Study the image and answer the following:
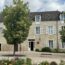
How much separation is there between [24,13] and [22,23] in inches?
68.6

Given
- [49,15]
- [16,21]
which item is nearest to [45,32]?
[49,15]

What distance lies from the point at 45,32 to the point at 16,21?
2215 cm

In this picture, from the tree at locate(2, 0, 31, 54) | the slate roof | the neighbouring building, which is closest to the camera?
the tree at locate(2, 0, 31, 54)

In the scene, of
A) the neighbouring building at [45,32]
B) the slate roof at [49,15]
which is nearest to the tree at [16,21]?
the neighbouring building at [45,32]

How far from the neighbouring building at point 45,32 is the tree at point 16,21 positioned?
64.7ft

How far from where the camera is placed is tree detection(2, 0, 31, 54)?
4975 centimetres

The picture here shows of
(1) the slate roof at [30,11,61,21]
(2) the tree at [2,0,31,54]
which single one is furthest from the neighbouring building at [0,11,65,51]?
(2) the tree at [2,0,31,54]

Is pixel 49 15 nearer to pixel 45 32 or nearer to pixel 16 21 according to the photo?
pixel 45 32

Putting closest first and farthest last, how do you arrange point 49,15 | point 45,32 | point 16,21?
point 16,21 < point 49,15 < point 45,32

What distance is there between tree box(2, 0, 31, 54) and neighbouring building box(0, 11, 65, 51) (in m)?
19.7

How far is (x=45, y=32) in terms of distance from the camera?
7162cm

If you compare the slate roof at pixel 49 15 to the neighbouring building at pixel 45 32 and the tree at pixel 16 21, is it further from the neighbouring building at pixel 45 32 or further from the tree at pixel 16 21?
the tree at pixel 16 21

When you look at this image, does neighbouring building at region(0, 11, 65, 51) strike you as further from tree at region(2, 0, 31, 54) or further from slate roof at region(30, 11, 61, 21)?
tree at region(2, 0, 31, 54)

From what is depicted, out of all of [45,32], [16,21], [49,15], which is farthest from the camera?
[45,32]
